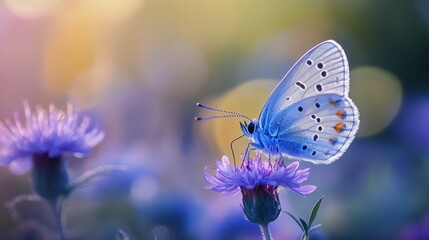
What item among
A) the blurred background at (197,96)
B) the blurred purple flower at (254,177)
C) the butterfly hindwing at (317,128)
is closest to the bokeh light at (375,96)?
the blurred background at (197,96)

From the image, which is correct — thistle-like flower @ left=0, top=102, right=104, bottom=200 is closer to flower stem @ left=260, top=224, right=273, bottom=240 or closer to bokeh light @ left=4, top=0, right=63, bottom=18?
flower stem @ left=260, top=224, right=273, bottom=240

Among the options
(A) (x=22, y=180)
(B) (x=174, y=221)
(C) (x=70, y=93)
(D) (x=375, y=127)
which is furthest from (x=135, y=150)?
(D) (x=375, y=127)

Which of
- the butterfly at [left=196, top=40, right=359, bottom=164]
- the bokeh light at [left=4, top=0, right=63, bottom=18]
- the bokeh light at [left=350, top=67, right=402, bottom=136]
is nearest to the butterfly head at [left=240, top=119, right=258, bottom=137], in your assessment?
the butterfly at [left=196, top=40, right=359, bottom=164]

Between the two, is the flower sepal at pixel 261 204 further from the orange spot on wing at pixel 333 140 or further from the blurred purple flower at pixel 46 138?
the blurred purple flower at pixel 46 138

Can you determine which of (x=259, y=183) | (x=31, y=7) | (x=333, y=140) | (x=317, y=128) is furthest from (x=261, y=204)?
(x=31, y=7)

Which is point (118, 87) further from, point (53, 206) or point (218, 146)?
point (53, 206)

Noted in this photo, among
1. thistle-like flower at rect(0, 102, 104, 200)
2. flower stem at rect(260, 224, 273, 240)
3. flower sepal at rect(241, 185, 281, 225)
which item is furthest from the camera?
thistle-like flower at rect(0, 102, 104, 200)
